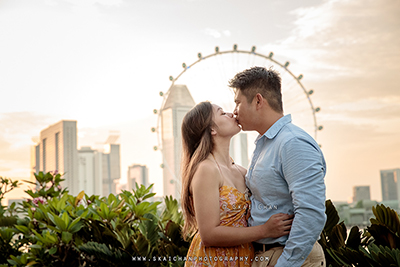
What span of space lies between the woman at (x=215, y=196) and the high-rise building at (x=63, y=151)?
32.9 meters

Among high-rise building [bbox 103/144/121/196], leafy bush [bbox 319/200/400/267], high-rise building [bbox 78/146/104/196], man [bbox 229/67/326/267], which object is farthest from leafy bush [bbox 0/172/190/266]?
high-rise building [bbox 103/144/121/196]

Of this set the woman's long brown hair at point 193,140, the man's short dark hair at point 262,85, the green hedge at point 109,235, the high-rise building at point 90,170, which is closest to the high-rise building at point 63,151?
the high-rise building at point 90,170

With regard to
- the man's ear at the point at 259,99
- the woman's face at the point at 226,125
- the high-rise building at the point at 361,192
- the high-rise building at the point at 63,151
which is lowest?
the high-rise building at the point at 361,192

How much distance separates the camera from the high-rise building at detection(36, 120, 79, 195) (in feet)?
115

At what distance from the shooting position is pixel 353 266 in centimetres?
178

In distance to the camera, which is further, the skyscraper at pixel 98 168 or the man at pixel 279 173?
the skyscraper at pixel 98 168

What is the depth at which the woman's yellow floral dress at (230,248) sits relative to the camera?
5.27 feet

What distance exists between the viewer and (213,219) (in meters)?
1.59

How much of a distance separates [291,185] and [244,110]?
1.25 feet

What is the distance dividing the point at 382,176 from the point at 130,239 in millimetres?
19634

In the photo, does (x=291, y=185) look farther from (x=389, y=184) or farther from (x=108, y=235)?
(x=389, y=184)

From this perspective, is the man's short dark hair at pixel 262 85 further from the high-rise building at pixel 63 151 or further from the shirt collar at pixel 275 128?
the high-rise building at pixel 63 151

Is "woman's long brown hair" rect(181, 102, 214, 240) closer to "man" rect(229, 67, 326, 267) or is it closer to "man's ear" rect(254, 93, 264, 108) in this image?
"man" rect(229, 67, 326, 267)

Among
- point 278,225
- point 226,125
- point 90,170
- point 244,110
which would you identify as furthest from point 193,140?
point 90,170
